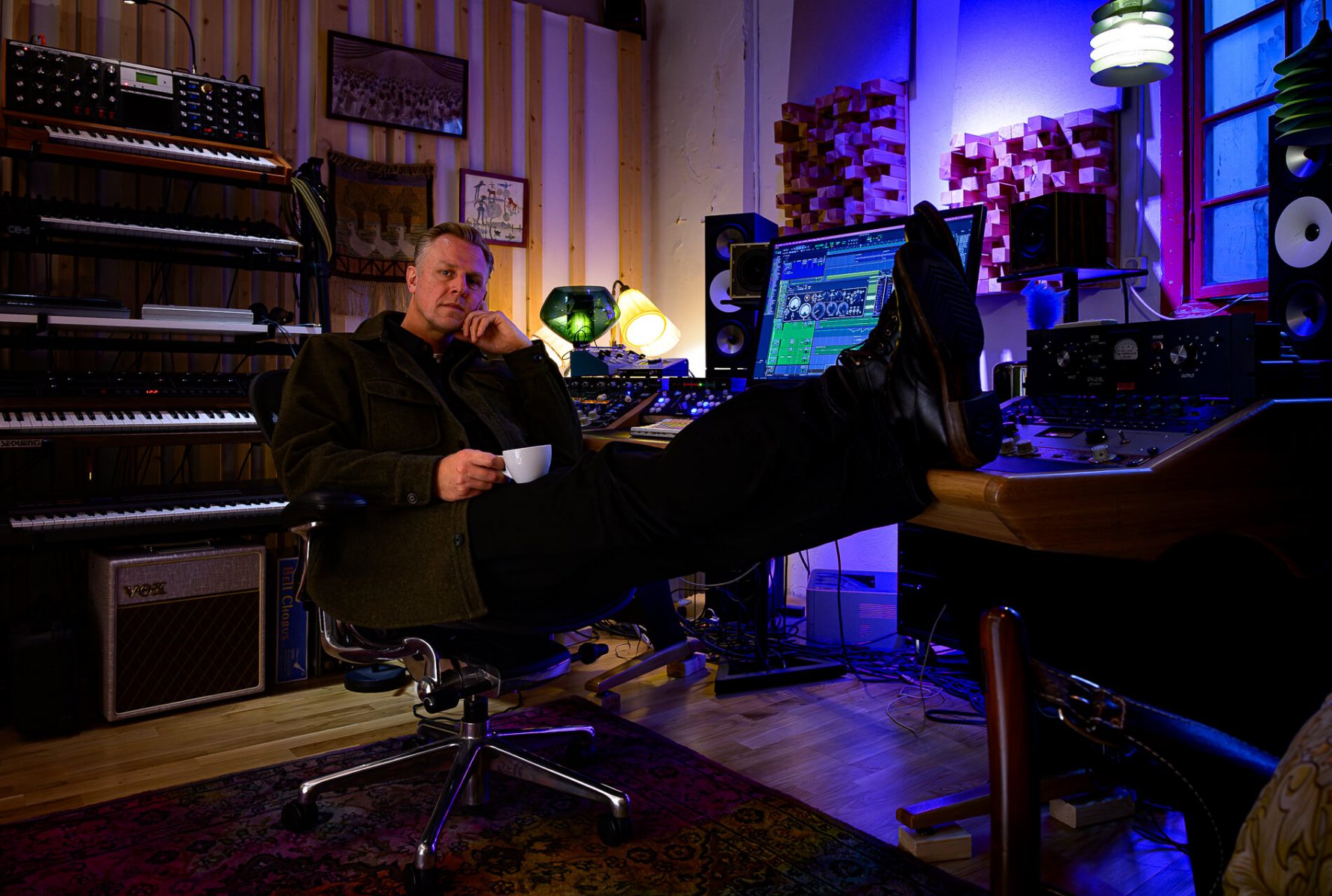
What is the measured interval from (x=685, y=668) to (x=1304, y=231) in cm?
200

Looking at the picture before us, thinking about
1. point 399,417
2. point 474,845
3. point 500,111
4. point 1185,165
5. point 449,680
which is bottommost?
point 474,845

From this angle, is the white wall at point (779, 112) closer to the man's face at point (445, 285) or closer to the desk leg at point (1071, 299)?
the desk leg at point (1071, 299)

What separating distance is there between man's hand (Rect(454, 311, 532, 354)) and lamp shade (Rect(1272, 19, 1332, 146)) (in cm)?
158

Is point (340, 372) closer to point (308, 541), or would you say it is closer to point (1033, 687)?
point (308, 541)

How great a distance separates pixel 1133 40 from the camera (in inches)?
90.8

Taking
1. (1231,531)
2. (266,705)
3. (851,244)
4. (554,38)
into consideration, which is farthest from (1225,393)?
(554,38)

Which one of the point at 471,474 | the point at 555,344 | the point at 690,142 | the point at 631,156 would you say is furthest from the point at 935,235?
the point at 631,156

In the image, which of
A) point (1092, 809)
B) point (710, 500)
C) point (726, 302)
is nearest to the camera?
point (710, 500)

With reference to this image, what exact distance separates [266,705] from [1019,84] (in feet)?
9.97

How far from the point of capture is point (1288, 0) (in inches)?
90.5

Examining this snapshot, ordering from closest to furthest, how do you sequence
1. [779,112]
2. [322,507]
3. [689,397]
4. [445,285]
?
[322,507], [445,285], [689,397], [779,112]

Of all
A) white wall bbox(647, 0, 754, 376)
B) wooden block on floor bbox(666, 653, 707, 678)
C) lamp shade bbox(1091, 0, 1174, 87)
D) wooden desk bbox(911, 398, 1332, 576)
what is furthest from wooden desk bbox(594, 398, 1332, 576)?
white wall bbox(647, 0, 754, 376)

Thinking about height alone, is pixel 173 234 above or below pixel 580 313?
above

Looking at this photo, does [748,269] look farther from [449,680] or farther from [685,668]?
[449,680]
